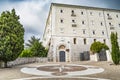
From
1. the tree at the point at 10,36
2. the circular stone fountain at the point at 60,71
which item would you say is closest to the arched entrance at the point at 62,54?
→ the tree at the point at 10,36

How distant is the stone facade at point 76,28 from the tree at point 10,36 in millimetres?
14098

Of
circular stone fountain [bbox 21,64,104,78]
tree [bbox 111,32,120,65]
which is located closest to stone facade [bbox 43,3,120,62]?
tree [bbox 111,32,120,65]

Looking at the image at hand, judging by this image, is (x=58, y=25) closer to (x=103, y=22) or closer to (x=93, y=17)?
→ (x=93, y=17)

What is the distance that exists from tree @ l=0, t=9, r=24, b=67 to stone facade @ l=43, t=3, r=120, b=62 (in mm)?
14098

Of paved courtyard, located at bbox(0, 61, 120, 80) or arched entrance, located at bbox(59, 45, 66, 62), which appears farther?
arched entrance, located at bbox(59, 45, 66, 62)

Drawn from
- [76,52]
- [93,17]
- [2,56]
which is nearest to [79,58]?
[76,52]

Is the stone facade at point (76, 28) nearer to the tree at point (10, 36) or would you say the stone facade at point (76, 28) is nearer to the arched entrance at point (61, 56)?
the arched entrance at point (61, 56)

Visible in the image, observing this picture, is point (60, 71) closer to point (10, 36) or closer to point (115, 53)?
point (10, 36)

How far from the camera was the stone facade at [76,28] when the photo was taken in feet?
112

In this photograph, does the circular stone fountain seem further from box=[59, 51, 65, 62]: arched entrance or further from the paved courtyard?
box=[59, 51, 65, 62]: arched entrance

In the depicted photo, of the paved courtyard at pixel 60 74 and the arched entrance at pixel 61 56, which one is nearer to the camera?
the paved courtyard at pixel 60 74

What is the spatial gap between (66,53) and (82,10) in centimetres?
1367

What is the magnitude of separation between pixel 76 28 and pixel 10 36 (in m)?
21.0

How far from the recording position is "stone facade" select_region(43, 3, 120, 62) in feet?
112
